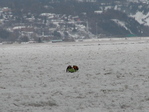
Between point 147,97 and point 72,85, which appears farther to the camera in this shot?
point 72,85

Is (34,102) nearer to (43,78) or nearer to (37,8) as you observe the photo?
(43,78)

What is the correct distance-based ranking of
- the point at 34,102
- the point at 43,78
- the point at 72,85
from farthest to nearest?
the point at 43,78 < the point at 72,85 < the point at 34,102

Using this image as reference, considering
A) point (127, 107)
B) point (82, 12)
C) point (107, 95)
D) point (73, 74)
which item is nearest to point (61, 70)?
point (73, 74)

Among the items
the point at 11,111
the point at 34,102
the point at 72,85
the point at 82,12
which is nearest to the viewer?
the point at 11,111

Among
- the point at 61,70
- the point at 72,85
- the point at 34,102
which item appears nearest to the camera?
the point at 34,102

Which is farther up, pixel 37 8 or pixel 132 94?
pixel 132 94

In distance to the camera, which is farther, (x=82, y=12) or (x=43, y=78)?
(x=82, y=12)

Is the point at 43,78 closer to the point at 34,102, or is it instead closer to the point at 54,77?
the point at 54,77

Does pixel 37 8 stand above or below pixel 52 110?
below

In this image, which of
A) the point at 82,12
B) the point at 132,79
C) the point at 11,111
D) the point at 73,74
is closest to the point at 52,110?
the point at 11,111
